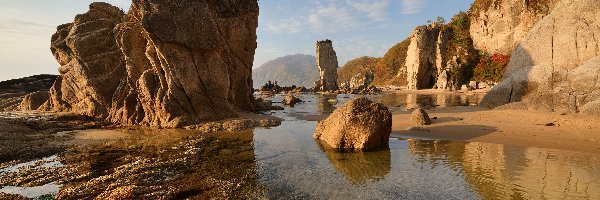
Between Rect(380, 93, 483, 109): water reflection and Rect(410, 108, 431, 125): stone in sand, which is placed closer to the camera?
Rect(410, 108, 431, 125): stone in sand

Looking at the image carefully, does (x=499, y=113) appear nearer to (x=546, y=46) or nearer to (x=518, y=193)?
(x=546, y=46)

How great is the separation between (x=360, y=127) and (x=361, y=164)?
2446mm

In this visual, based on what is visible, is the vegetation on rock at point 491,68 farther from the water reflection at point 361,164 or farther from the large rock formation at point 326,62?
the water reflection at point 361,164

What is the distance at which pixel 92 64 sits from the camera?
25.0 metres

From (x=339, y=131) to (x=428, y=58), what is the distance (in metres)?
62.5

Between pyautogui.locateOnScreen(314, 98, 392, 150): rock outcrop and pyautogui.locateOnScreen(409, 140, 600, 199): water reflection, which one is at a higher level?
pyautogui.locateOnScreen(314, 98, 392, 150): rock outcrop

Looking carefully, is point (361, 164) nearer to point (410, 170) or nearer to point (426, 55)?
point (410, 170)

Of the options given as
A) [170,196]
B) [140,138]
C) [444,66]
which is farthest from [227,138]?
[444,66]

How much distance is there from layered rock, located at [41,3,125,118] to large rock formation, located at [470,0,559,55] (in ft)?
173

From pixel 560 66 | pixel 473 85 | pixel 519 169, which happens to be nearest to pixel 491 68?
pixel 473 85

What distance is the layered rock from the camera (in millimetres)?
24844

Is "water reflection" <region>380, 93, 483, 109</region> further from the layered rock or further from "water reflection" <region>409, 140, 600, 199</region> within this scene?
the layered rock

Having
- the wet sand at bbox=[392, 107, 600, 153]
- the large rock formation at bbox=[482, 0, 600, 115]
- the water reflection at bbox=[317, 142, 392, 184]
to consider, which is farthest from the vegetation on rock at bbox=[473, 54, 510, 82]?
the water reflection at bbox=[317, 142, 392, 184]

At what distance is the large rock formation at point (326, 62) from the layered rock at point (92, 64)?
58601 millimetres
